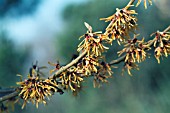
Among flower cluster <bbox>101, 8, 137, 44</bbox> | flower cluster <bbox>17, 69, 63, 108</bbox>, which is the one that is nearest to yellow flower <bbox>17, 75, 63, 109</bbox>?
flower cluster <bbox>17, 69, 63, 108</bbox>

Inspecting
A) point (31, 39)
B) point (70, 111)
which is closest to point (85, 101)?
point (70, 111)

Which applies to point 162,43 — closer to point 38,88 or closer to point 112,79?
point 38,88

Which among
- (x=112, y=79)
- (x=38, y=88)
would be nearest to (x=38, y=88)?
(x=38, y=88)

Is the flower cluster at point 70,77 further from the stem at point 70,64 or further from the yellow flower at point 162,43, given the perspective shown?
the yellow flower at point 162,43

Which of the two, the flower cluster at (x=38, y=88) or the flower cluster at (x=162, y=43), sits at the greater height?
the flower cluster at (x=162, y=43)

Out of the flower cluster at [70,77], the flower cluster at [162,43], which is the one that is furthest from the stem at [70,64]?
the flower cluster at [162,43]

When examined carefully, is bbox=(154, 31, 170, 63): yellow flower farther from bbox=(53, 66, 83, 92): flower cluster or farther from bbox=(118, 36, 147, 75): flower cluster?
bbox=(53, 66, 83, 92): flower cluster

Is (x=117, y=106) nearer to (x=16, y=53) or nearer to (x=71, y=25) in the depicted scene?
(x=16, y=53)
